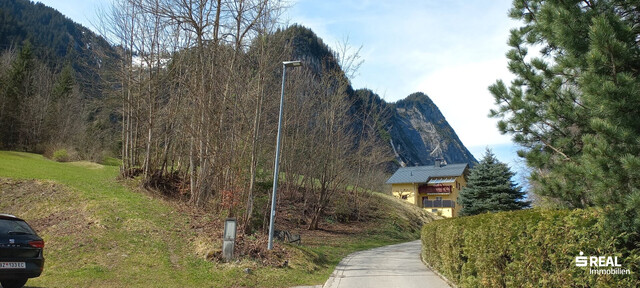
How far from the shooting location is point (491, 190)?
22453mm

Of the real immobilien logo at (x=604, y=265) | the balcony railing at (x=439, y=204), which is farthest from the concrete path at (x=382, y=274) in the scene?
the balcony railing at (x=439, y=204)

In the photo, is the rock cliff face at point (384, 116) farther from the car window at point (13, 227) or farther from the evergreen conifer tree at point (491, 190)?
the car window at point (13, 227)

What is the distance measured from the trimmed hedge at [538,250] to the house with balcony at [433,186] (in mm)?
42692

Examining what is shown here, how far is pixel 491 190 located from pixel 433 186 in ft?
97.2

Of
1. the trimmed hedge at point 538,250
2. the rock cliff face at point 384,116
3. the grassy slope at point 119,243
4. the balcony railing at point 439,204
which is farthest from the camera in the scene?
the balcony railing at point 439,204

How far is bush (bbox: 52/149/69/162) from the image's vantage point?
30.6 metres

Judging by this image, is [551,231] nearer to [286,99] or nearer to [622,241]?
[622,241]

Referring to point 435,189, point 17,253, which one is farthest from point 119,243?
point 435,189

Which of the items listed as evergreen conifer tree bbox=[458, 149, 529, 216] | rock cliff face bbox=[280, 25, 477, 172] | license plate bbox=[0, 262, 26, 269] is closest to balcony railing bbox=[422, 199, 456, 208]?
rock cliff face bbox=[280, 25, 477, 172]

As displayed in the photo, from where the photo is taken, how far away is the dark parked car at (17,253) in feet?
22.7

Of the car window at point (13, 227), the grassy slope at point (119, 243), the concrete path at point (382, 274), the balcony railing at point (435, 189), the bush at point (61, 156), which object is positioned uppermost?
the bush at point (61, 156)

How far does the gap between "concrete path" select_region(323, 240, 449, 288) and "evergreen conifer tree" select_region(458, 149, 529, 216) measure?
27.3 feet

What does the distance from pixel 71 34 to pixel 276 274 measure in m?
114

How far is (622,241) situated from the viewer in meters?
3.79
